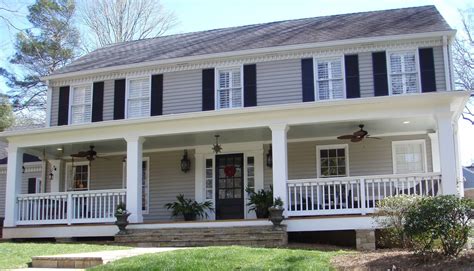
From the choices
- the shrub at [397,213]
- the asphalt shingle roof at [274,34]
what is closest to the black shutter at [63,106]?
the asphalt shingle roof at [274,34]

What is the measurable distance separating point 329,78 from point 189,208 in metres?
5.56

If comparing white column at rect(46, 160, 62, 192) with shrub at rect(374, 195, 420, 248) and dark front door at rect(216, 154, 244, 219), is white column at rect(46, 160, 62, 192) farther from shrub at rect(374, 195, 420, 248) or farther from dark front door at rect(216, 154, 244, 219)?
shrub at rect(374, 195, 420, 248)

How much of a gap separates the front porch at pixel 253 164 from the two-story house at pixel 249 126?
0.12ft

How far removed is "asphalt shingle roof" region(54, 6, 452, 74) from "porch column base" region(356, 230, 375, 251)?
621 centimetres

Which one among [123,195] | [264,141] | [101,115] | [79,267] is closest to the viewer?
[79,267]

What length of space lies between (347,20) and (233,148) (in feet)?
19.0

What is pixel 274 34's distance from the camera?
57.5ft

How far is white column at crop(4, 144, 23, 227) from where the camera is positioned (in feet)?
49.8

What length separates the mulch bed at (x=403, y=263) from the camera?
747 centimetres

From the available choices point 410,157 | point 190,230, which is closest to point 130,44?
point 190,230

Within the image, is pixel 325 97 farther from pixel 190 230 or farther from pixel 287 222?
pixel 190 230

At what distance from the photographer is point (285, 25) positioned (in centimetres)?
1856

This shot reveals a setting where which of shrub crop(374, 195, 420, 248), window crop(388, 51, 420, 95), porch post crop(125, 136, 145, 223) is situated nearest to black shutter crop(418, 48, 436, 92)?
window crop(388, 51, 420, 95)

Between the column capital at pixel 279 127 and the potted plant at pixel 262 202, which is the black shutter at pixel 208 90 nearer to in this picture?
the potted plant at pixel 262 202
